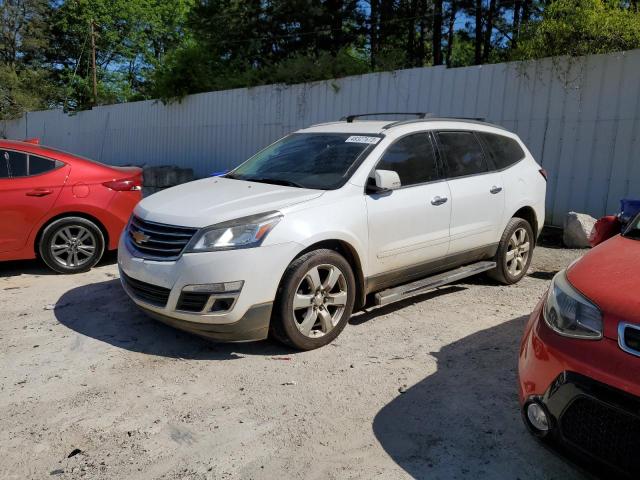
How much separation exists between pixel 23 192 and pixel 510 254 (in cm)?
518

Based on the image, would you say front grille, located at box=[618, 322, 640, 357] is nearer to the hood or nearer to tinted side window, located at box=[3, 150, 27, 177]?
the hood

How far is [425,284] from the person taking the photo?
479 cm

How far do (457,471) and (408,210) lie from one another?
2.32m

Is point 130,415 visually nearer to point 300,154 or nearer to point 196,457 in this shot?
point 196,457

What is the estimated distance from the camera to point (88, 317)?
4.82m

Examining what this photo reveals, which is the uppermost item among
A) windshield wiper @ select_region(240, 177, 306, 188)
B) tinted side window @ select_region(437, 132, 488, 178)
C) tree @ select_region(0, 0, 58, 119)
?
tree @ select_region(0, 0, 58, 119)

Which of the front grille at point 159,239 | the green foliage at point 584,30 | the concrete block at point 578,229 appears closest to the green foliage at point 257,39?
the green foliage at point 584,30

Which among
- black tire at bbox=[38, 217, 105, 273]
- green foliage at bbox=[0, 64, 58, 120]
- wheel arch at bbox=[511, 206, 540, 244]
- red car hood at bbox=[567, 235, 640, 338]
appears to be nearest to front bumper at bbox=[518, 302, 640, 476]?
red car hood at bbox=[567, 235, 640, 338]

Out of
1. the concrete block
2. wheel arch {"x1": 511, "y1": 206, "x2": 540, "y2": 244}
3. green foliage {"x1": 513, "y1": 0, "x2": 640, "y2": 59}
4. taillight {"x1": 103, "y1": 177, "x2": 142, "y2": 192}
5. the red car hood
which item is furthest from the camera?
green foliage {"x1": 513, "y1": 0, "x2": 640, "y2": 59}

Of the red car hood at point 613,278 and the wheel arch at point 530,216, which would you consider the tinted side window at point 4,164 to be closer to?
the wheel arch at point 530,216

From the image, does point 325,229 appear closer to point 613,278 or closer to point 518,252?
point 613,278

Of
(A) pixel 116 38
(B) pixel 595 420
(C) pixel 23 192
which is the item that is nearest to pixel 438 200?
(B) pixel 595 420

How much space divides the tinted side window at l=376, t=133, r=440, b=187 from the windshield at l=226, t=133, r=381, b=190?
0.61 feet

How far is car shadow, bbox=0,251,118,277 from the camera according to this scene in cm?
629
